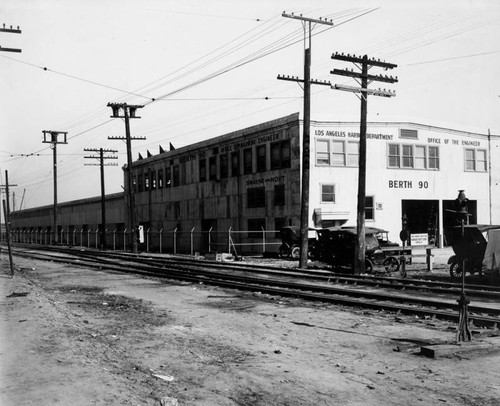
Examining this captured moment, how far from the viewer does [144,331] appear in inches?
391

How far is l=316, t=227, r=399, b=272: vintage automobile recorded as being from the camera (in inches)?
848

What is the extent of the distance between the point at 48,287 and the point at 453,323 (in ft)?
44.1

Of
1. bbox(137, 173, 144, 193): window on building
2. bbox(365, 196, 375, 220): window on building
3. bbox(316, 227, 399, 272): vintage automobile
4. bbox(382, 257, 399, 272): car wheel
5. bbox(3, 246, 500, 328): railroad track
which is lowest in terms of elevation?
bbox(3, 246, 500, 328): railroad track

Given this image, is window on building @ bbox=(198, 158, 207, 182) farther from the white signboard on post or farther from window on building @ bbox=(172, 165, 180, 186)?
the white signboard on post

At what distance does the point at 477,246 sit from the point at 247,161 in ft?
76.5

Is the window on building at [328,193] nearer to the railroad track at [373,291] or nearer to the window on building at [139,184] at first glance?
the railroad track at [373,291]

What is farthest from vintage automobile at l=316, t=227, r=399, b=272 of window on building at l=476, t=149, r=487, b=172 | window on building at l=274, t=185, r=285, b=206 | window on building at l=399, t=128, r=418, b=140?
window on building at l=476, t=149, r=487, b=172

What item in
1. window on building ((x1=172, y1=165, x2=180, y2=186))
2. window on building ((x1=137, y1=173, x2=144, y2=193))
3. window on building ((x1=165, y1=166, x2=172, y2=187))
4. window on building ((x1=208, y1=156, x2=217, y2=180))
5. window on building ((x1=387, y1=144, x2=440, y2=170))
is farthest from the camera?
window on building ((x1=137, y1=173, x2=144, y2=193))

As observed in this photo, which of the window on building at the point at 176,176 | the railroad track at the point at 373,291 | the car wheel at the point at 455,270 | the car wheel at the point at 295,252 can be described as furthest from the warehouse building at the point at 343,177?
the railroad track at the point at 373,291

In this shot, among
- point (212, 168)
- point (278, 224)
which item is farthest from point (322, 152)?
point (212, 168)

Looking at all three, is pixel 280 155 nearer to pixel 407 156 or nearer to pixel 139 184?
pixel 407 156

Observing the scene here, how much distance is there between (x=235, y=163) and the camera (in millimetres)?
40781

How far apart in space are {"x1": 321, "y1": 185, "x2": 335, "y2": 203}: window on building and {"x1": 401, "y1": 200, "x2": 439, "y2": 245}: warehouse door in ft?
19.8

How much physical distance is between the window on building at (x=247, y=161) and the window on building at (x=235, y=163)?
2.73ft
